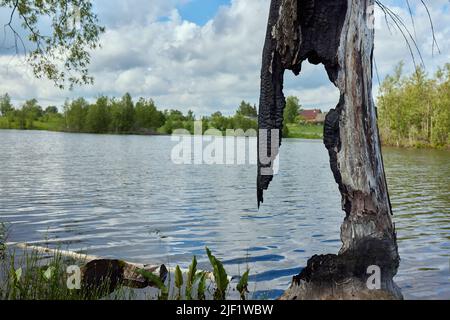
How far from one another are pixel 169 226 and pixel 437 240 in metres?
8.20

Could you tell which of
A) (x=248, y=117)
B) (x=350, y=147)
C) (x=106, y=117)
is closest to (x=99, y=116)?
(x=106, y=117)

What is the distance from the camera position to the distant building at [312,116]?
143 metres

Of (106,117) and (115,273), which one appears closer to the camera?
(115,273)

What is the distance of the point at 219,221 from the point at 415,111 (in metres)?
76.9

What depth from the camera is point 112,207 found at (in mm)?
20359

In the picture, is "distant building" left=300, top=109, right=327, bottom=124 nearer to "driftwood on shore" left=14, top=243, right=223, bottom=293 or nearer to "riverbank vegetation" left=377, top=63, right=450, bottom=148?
"riverbank vegetation" left=377, top=63, right=450, bottom=148

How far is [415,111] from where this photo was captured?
86000 millimetres

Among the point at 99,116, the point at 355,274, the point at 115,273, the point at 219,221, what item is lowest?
the point at 219,221

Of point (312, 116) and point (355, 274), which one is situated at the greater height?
point (312, 116)

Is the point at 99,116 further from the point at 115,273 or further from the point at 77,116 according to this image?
the point at 115,273

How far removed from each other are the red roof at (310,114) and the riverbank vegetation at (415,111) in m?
53.7
